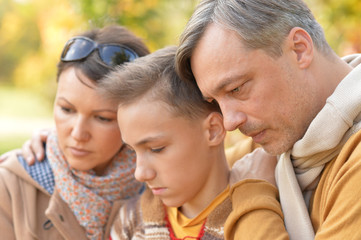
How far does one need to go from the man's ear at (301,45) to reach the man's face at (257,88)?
0.08ft

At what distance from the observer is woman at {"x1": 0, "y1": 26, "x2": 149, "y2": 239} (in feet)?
9.68

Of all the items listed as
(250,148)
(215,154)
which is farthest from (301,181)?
(250,148)

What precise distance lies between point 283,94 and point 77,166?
1405mm

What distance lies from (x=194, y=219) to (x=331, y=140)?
2.91 ft

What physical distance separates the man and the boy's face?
30cm

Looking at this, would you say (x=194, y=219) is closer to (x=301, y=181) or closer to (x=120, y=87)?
(x=301, y=181)

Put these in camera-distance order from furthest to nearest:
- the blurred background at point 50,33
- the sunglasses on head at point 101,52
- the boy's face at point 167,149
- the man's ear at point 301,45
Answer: the blurred background at point 50,33 < the sunglasses on head at point 101,52 < the boy's face at point 167,149 < the man's ear at point 301,45

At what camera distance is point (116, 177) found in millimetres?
3148

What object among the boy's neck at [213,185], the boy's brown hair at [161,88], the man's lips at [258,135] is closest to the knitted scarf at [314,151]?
the man's lips at [258,135]

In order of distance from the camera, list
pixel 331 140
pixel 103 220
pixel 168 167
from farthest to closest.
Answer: pixel 103 220 < pixel 168 167 < pixel 331 140

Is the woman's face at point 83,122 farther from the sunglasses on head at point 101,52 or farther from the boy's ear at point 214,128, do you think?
the boy's ear at point 214,128

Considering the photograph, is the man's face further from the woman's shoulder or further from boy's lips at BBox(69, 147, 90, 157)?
the woman's shoulder

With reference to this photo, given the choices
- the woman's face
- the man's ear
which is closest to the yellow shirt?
the woman's face

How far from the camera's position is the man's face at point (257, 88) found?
219 cm
